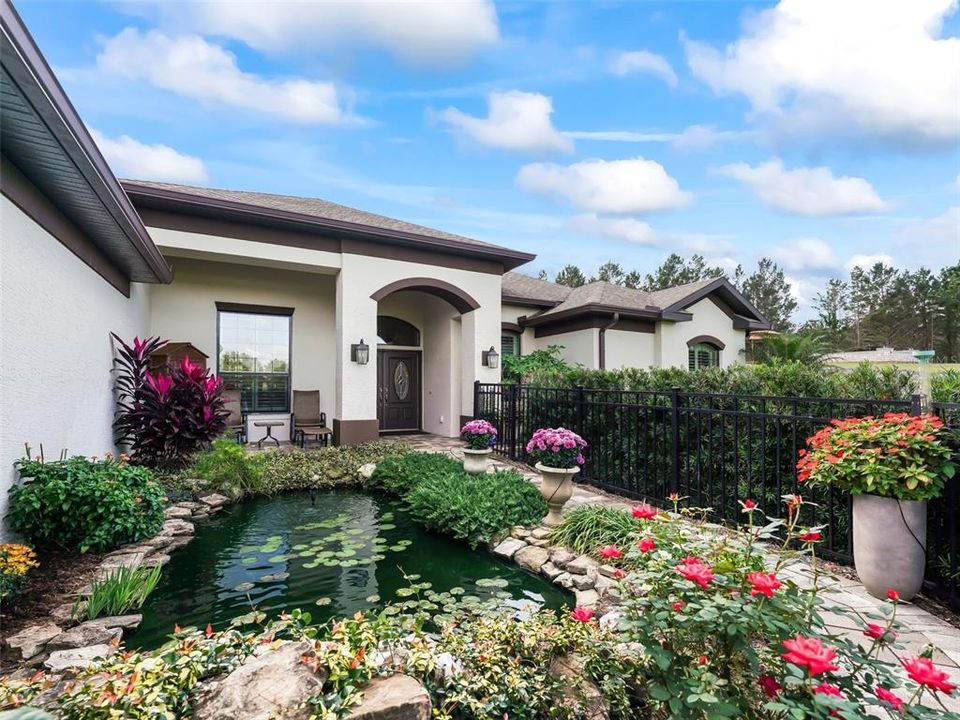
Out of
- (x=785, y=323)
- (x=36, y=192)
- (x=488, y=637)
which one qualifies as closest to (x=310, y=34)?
(x=36, y=192)

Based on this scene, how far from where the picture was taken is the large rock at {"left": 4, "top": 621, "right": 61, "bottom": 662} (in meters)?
2.60

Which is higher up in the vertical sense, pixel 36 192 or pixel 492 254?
pixel 492 254

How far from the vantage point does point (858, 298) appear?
1377 inches

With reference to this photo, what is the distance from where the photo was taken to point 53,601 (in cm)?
318

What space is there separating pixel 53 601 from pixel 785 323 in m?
41.1

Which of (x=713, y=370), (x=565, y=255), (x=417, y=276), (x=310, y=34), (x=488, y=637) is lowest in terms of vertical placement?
(x=488, y=637)

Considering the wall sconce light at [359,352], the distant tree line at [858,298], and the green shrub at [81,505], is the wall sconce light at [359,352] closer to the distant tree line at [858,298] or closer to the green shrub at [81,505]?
the green shrub at [81,505]

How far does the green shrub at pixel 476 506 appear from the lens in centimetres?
481

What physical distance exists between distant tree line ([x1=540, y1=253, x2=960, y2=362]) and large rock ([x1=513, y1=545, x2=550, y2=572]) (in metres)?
31.9

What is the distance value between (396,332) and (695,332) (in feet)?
27.9

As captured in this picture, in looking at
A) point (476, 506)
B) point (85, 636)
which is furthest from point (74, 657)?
point (476, 506)

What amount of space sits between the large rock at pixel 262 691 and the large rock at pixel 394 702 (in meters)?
0.20

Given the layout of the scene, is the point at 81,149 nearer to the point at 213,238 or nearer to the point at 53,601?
the point at 53,601

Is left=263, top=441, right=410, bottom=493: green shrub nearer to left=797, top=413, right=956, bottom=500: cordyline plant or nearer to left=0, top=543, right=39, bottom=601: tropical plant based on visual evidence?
left=0, top=543, right=39, bottom=601: tropical plant
